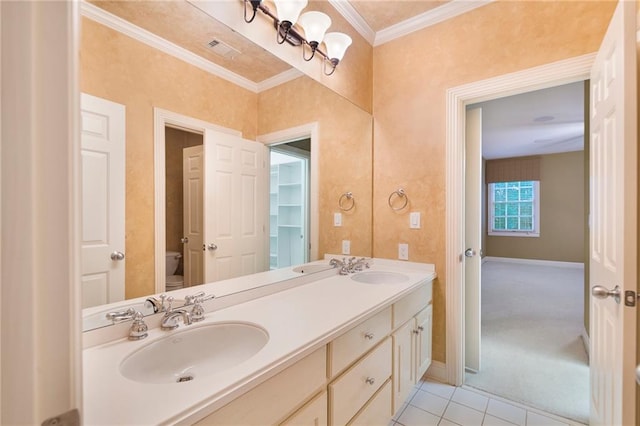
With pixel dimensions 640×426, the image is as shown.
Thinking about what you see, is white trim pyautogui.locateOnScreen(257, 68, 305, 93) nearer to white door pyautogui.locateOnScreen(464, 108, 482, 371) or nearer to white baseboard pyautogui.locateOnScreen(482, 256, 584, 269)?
white door pyautogui.locateOnScreen(464, 108, 482, 371)

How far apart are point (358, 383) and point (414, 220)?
4.26ft

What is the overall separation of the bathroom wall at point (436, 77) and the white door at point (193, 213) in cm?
150

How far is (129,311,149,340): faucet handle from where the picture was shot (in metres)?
0.99

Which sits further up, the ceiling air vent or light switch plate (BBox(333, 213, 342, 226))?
the ceiling air vent

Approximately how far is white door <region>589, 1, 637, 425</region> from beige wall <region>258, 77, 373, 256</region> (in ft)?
4.48

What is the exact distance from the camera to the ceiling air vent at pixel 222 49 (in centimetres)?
133

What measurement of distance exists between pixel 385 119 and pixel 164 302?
6.61ft

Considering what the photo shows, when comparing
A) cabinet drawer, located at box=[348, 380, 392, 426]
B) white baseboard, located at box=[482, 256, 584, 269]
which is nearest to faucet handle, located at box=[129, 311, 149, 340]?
cabinet drawer, located at box=[348, 380, 392, 426]

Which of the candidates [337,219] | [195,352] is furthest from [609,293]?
[195,352]

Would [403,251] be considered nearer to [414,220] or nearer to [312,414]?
[414,220]

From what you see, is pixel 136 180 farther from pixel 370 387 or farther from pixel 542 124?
pixel 542 124

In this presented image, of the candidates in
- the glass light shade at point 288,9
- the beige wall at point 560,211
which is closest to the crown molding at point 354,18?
the glass light shade at point 288,9

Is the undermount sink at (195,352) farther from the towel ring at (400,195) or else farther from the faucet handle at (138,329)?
the towel ring at (400,195)

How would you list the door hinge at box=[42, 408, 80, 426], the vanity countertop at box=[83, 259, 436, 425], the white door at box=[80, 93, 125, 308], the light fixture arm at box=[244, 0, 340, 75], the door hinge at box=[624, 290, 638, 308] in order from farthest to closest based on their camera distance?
the light fixture arm at box=[244, 0, 340, 75], the door hinge at box=[624, 290, 638, 308], the white door at box=[80, 93, 125, 308], the vanity countertop at box=[83, 259, 436, 425], the door hinge at box=[42, 408, 80, 426]
